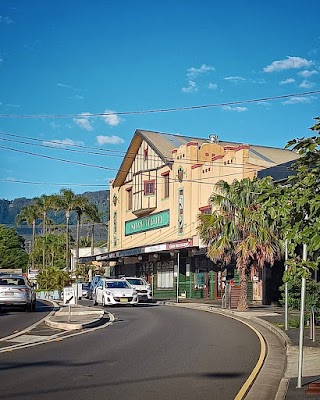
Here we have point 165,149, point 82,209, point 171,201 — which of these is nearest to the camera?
point 171,201

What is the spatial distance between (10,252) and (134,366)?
383 ft

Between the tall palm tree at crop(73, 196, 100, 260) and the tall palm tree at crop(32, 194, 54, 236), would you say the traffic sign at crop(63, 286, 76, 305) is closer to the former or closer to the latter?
the tall palm tree at crop(73, 196, 100, 260)

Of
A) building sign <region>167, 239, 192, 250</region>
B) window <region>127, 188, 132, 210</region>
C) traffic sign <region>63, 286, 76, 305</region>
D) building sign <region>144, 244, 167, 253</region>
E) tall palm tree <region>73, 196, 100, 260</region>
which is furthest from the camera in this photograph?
tall palm tree <region>73, 196, 100, 260</region>

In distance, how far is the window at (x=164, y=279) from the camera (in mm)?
52716

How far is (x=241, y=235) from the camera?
31547 millimetres

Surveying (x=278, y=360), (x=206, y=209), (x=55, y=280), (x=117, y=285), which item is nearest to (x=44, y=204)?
(x=55, y=280)

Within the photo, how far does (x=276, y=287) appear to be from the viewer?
38.5m

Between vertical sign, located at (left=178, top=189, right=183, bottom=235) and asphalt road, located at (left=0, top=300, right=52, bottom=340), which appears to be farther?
vertical sign, located at (left=178, top=189, right=183, bottom=235)

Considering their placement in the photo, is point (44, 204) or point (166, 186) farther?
point (44, 204)

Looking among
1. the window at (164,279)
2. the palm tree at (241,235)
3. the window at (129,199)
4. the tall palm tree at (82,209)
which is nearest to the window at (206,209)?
the window at (164,279)

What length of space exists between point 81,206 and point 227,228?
48210mm

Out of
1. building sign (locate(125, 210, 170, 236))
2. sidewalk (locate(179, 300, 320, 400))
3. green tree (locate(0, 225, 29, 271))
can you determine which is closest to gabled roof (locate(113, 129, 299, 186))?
building sign (locate(125, 210, 170, 236))

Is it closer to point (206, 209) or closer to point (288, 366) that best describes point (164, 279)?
point (206, 209)

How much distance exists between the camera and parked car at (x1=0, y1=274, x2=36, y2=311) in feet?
90.1
